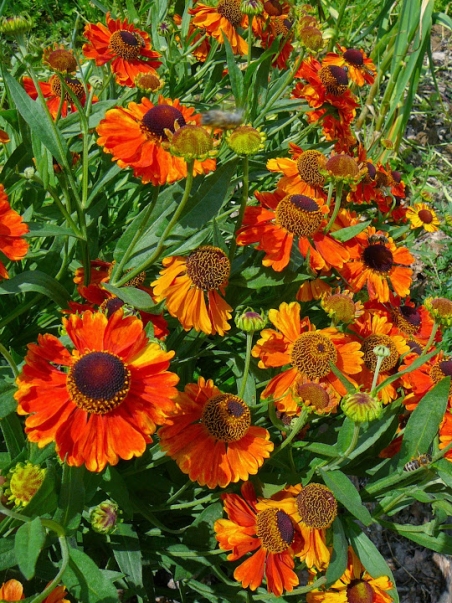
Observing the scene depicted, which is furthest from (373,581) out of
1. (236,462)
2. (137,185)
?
(137,185)

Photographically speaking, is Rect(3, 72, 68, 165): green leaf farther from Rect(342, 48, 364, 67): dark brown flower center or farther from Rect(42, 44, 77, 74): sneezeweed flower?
Rect(342, 48, 364, 67): dark brown flower center

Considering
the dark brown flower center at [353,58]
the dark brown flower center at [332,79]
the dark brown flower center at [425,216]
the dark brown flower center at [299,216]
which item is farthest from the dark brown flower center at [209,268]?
the dark brown flower center at [425,216]

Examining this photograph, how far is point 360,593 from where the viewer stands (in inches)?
49.8

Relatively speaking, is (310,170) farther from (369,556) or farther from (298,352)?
(369,556)

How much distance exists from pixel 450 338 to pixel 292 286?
48.2 inches

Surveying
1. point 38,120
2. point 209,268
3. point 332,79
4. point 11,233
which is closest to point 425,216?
point 332,79

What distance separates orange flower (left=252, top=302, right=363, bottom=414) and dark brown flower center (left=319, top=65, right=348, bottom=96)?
2.58 feet

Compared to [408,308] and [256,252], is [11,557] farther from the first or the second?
[408,308]

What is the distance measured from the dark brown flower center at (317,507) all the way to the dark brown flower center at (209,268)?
46 cm

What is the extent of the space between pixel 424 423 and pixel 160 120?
85cm

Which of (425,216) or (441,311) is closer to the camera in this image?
(441,311)

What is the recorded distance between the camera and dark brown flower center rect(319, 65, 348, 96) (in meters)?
1.79

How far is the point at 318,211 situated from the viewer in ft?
4.74

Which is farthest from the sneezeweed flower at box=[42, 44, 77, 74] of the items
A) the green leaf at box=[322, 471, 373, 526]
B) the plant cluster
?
the green leaf at box=[322, 471, 373, 526]
